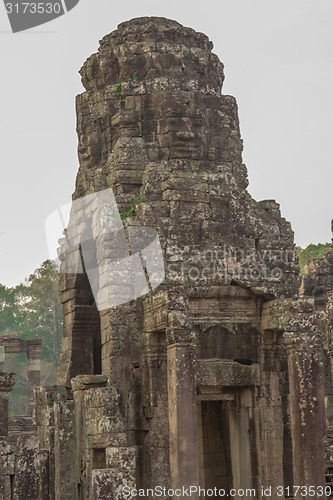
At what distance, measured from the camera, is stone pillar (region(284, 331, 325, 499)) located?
13.3 meters

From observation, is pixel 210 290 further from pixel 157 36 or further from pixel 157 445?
pixel 157 36

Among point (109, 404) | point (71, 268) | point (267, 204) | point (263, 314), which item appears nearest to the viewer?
point (109, 404)

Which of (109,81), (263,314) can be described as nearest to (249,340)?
(263,314)

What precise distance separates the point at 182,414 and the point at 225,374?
1.73 m

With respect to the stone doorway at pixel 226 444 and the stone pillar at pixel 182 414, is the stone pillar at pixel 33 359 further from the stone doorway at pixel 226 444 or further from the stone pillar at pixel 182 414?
the stone pillar at pixel 182 414

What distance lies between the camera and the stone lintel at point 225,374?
1444cm

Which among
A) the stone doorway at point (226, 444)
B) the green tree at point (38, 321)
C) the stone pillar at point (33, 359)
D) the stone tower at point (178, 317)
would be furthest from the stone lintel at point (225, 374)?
the green tree at point (38, 321)

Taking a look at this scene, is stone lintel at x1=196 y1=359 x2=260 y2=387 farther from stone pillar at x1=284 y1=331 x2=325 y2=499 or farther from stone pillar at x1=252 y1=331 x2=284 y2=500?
stone pillar at x1=284 y1=331 x2=325 y2=499

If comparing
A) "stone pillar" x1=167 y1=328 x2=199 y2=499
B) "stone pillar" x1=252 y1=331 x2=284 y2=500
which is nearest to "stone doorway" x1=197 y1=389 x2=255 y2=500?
"stone pillar" x1=252 y1=331 x2=284 y2=500

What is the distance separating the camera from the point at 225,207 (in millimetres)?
15508

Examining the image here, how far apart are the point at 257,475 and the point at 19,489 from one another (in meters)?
4.25

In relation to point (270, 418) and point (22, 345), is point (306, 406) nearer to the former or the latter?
point (270, 418)

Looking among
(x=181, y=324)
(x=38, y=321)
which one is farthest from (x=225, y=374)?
(x=38, y=321)

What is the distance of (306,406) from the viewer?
528 inches
